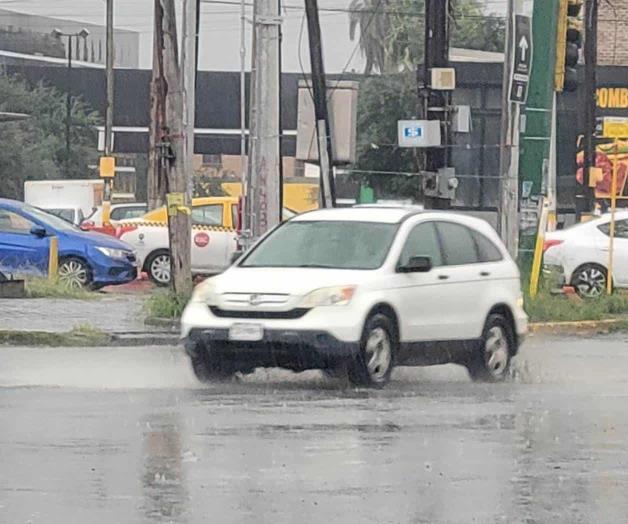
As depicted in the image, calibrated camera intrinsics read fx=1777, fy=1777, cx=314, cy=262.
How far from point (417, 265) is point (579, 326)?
8541 millimetres

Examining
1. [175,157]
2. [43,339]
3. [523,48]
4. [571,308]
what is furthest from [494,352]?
[523,48]

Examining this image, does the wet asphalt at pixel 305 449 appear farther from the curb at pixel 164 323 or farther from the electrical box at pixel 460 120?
the electrical box at pixel 460 120

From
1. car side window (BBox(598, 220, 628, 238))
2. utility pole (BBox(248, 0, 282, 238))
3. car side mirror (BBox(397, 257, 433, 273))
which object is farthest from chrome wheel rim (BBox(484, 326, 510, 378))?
car side window (BBox(598, 220, 628, 238))

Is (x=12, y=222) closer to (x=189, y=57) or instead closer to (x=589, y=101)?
(x=189, y=57)

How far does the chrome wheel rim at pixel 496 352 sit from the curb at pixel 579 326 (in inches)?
245

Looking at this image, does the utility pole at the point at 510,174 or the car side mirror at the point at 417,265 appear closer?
the car side mirror at the point at 417,265

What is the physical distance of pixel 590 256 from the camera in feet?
95.2

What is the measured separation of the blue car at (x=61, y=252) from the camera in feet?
90.2

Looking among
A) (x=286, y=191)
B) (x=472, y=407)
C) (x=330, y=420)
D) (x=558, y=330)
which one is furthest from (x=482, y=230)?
(x=286, y=191)

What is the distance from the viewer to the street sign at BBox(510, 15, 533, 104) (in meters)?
24.3

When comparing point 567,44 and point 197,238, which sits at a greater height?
point 567,44

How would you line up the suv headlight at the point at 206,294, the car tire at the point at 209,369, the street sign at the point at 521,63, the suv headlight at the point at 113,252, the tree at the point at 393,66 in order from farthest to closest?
1. the tree at the point at 393,66
2. the suv headlight at the point at 113,252
3. the street sign at the point at 521,63
4. the car tire at the point at 209,369
5. the suv headlight at the point at 206,294

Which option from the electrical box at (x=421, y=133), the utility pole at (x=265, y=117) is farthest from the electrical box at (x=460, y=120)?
the utility pole at (x=265, y=117)

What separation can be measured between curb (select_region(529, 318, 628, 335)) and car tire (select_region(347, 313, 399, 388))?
796cm
